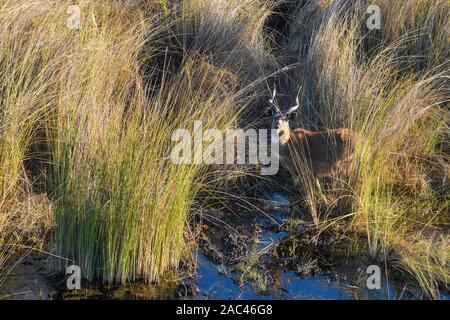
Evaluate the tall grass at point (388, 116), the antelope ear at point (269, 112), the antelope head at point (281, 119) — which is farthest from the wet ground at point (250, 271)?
the antelope ear at point (269, 112)

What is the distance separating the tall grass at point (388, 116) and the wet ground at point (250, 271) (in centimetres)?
29

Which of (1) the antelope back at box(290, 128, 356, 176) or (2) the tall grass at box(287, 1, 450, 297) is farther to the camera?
(1) the antelope back at box(290, 128, 356, 176)

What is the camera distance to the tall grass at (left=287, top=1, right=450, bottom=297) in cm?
624

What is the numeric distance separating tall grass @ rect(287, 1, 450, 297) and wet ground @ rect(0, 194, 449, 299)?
0.96 ft

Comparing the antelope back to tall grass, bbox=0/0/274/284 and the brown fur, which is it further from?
tall grass, bbox=0/0/274/284

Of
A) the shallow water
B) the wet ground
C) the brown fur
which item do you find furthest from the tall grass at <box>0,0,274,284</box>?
the brown fur

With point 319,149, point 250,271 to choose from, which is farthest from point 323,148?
point 250,271

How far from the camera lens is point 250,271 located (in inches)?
228

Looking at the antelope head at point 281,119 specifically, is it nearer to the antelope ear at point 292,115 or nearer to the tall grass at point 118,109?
the antelope ear at point 292,115

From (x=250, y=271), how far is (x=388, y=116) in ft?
7.48

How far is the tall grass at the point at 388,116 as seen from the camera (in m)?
6.24

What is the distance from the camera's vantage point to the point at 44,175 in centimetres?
636

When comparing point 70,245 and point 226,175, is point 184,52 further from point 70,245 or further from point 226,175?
point 70,245

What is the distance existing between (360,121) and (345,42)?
138 cm
